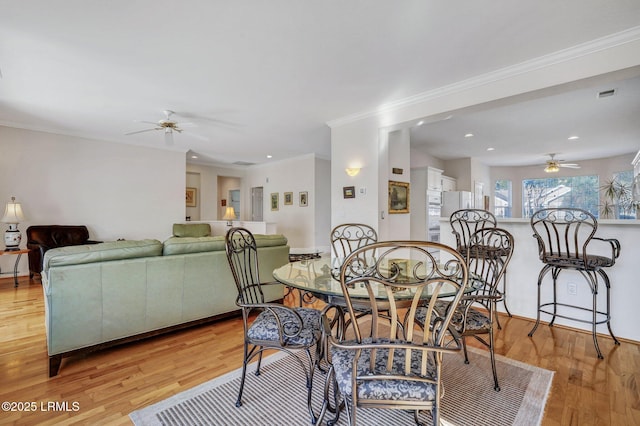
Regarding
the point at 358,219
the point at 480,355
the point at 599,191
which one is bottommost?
the point at 480,355

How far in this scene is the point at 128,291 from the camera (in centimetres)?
242

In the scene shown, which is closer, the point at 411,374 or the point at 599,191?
the point at 411,374

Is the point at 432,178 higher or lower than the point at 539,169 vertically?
lower

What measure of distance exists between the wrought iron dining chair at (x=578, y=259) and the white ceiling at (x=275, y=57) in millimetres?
1481

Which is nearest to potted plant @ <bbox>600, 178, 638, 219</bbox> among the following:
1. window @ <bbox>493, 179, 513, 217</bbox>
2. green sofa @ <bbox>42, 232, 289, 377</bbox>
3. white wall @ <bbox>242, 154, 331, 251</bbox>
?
window @ <bbox>493, 179, 513, 217</bbox>

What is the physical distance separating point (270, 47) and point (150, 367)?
9.15ft

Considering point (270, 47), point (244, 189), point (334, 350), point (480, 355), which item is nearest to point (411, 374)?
point (334, 350)

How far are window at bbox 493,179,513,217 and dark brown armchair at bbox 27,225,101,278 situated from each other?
10.7 m

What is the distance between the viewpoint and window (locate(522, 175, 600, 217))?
8.11 meters

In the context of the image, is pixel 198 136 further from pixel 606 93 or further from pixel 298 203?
pixel 606 93

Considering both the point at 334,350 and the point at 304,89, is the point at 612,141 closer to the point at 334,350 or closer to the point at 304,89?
the point at 304,89

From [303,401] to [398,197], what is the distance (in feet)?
11.9

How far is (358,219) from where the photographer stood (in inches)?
173

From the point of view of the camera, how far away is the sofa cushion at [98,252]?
7.06 feet
